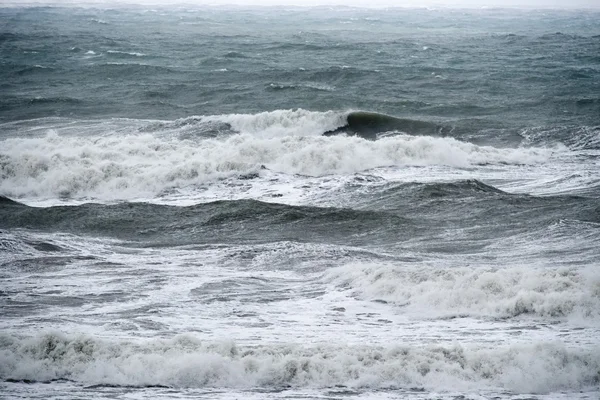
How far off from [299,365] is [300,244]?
16.4ft

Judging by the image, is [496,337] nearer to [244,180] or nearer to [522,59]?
[244,180]

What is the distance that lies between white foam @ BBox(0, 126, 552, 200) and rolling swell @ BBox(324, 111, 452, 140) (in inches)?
95.3

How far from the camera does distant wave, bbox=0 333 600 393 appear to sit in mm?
8203

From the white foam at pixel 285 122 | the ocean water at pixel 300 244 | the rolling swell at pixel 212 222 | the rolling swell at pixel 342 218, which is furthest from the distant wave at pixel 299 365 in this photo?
the white foam at pixel 285 122

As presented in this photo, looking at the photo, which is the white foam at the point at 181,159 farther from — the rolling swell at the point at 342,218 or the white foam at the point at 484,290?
the white foam at the point at 484,290

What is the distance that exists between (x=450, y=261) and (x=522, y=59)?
33.9m

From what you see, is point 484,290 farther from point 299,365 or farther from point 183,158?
point 183,158

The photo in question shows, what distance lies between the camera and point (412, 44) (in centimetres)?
5278

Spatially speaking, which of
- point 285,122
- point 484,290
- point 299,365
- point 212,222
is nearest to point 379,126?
point 285,122

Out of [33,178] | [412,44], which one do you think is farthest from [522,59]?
[33,178]

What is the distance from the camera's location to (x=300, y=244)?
43.9ft

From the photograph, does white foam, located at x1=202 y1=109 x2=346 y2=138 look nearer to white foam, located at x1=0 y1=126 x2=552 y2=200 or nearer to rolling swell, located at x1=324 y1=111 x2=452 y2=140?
rolling swell, located at x1=324 y1=111 x2=452 y2=140

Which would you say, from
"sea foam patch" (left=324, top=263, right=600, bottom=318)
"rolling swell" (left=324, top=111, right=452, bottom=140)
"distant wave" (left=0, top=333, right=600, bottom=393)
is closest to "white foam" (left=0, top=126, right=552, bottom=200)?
"rolling swell" (left=324, top=111, right=452, bottom=140)

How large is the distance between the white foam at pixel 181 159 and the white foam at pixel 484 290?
8.34 metres
